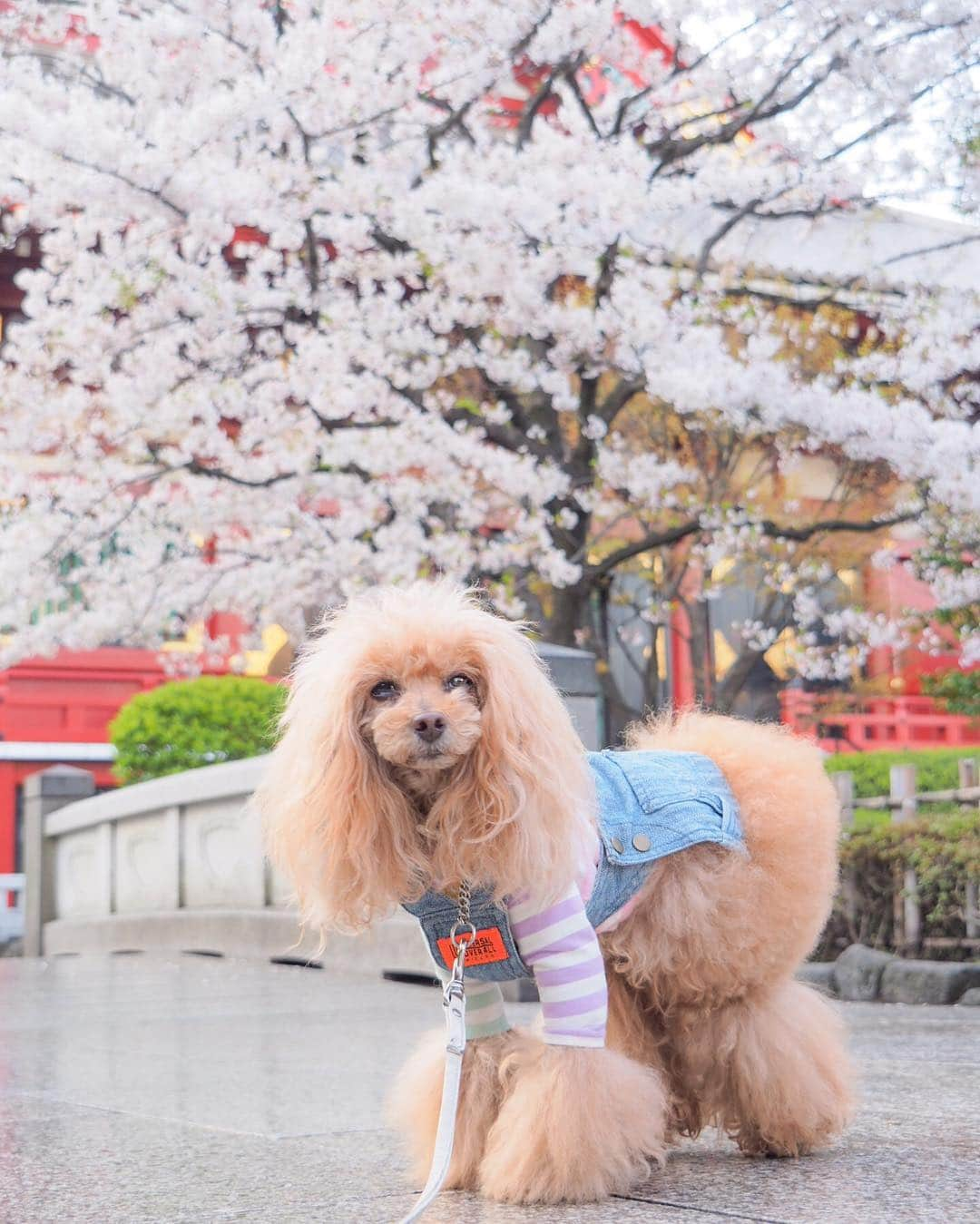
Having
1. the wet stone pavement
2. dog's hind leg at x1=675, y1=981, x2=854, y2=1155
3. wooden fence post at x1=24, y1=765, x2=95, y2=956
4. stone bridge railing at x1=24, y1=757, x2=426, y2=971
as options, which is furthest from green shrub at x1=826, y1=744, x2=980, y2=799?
dog's hind leg at x1=675, y1=981, x2=854, y2=1155

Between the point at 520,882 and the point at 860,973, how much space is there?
5523 millimetres

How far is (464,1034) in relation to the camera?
2.82 meters

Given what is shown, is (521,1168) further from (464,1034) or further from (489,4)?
(489,4)

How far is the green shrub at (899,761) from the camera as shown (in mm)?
13836

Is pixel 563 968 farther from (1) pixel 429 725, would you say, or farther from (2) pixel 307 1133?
(2) pixel 307 1133

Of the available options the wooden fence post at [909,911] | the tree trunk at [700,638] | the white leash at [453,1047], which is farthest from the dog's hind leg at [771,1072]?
the tree trunk at [700,638]

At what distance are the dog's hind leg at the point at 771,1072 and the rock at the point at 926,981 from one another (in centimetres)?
443

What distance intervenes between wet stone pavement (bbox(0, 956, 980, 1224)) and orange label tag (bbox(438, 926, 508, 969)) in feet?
1.45

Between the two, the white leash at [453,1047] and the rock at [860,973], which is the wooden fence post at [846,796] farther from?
the white leash at [453,1047]

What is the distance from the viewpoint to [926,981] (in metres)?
7.36

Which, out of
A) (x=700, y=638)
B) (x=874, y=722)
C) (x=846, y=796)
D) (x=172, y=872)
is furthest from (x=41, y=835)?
(x=874, y=722)

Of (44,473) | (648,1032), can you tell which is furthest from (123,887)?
(648,1032)

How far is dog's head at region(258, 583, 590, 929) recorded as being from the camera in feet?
8.74

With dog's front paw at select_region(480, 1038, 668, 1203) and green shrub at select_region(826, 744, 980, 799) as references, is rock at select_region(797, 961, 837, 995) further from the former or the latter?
green shrub at select_region(826, 744, 980, 799)
